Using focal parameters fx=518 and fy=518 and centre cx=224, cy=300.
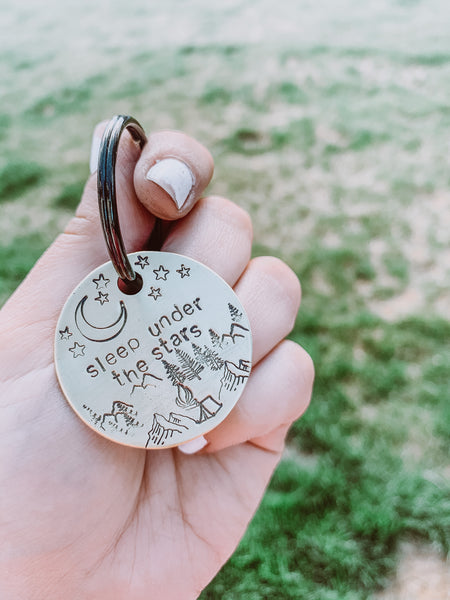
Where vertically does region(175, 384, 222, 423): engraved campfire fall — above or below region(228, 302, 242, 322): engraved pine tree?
below

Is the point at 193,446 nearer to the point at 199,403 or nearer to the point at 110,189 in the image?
the point at 199,403

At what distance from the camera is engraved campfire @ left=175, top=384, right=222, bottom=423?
0.96 m

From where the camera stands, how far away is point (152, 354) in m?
0.98

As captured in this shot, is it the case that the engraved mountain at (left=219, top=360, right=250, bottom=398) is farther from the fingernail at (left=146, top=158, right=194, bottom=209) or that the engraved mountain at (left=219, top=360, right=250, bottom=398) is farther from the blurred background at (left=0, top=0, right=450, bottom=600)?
the blurred background at (left=0, top=0, right=450, bottom=600)

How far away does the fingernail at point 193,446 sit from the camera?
3.63 ft

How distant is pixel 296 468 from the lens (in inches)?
68.4

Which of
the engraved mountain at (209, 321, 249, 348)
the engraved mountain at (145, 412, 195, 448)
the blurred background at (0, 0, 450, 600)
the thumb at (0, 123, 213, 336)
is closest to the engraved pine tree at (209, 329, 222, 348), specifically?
the engraved mountain at (209, 321, 249, 348)

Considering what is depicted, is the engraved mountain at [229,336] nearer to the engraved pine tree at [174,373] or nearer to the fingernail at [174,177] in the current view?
the engraved pine tree at [174,373]

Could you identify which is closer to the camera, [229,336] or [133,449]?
[229,336]

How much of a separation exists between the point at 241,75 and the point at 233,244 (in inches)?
97.8

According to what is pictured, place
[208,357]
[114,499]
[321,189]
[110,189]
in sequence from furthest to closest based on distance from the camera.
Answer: [321,189] < [114,499] < [208,357] < [110,189]

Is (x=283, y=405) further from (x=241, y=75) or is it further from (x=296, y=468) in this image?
(x=241, y=75)

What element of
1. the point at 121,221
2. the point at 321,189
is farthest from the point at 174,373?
the point at 321,189

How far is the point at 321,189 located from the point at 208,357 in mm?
1780
